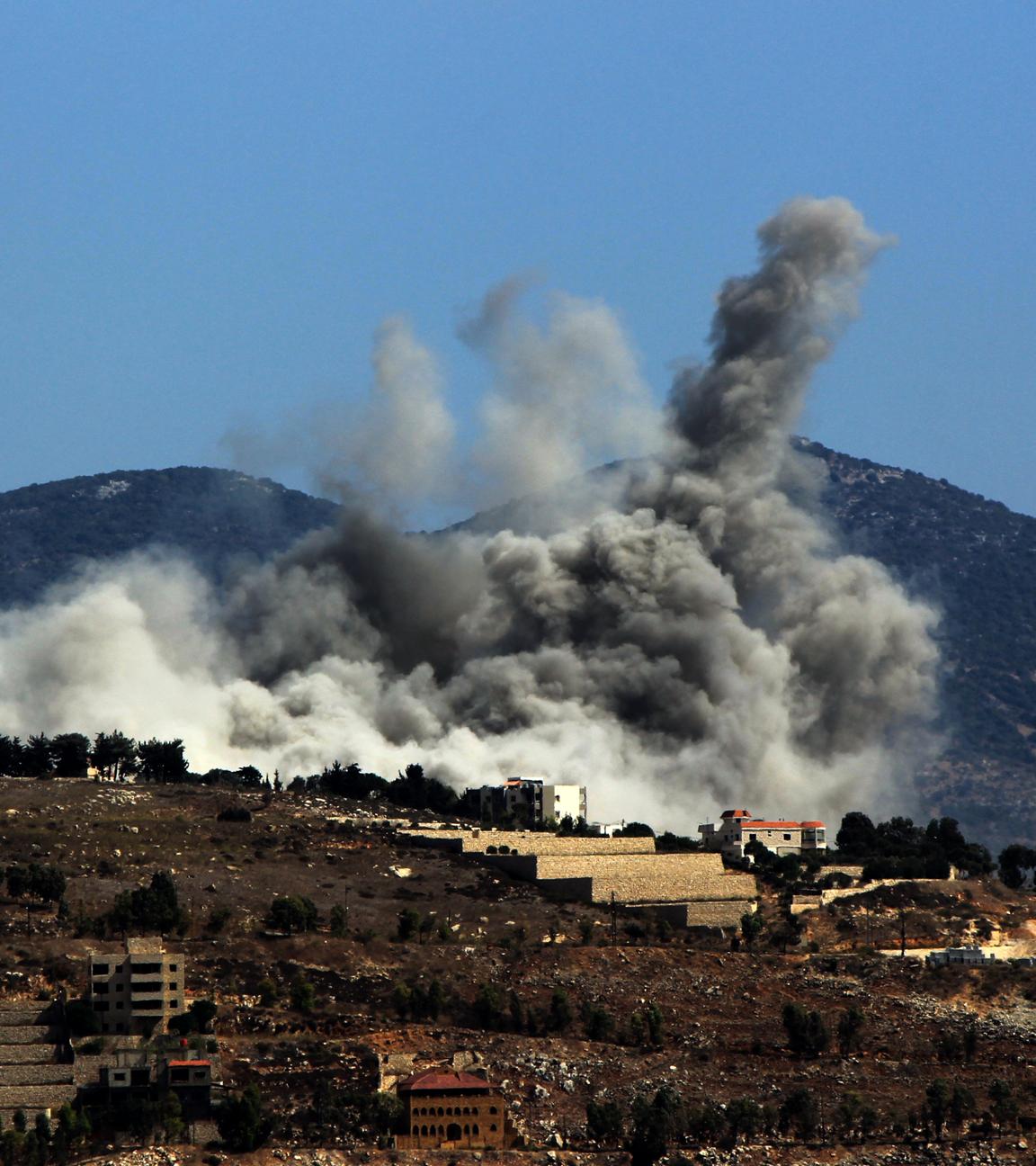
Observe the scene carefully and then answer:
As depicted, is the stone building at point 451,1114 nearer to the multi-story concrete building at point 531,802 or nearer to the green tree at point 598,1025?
the green tree at point 598,1025

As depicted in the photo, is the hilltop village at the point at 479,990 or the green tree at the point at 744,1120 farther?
the green tree at the point at 744,1120

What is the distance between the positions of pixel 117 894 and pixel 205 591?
88.7 m

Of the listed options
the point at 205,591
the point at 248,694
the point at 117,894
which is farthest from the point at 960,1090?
the point at 205,591

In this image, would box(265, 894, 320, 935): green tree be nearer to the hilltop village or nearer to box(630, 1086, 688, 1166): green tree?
the hilltop village

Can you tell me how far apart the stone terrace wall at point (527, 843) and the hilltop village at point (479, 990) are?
0.21m

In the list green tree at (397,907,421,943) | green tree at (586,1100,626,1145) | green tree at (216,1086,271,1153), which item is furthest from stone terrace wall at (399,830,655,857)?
green tree at (216,1086,271,1153)

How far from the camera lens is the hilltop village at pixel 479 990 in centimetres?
8712

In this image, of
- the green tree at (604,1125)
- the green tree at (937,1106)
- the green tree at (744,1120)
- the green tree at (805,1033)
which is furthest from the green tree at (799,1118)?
the green tree at (805,1033)

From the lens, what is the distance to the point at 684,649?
5782 inches

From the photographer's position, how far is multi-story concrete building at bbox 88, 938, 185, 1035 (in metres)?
91.7

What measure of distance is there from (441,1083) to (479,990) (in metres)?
12.1

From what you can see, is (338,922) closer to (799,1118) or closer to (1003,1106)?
(799,1118)

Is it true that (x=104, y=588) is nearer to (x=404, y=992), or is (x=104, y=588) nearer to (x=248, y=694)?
(x=248, y=694)

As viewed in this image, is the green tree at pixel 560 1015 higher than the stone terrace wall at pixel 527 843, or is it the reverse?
the stone terrace wall at pixel 527 843
